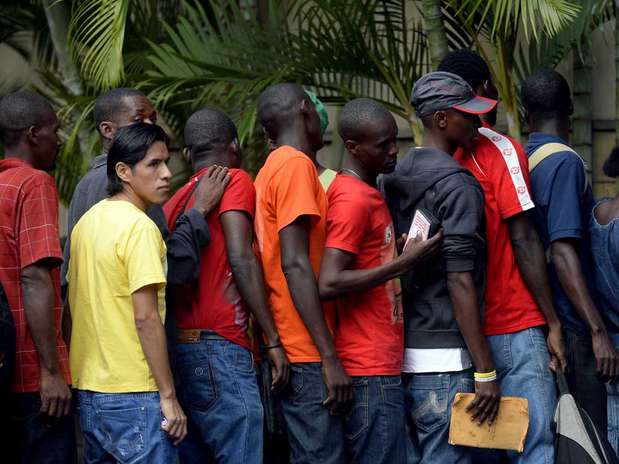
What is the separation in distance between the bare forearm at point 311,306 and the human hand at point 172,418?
22.1 inches

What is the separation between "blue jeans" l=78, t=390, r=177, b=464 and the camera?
4023 millimetres

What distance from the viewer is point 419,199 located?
14.5ft

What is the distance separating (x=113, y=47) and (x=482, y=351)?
2.73 m

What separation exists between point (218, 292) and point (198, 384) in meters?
0.36

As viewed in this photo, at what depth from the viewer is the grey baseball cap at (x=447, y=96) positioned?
4418 millimetres

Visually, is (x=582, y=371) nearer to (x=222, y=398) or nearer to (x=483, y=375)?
(x=483, y=375)

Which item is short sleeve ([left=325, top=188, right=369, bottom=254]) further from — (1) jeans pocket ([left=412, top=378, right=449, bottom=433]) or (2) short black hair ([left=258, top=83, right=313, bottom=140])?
(1) jeans pocket ([left=412, top=378, right=449, bottom=433])

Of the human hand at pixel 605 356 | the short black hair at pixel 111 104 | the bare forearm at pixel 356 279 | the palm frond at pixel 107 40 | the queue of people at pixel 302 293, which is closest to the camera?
the queue of people at pixel 302 293

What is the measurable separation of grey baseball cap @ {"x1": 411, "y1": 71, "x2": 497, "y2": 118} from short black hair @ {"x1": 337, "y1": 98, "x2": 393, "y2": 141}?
0.16 meters

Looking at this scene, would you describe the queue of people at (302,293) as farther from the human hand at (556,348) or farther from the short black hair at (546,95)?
the short black hair at (546,95)

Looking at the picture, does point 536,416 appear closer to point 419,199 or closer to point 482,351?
point 482,351

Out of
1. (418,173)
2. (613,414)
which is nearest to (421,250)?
(418,173)

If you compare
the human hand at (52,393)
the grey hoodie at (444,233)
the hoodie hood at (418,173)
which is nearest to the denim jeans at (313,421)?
the grey hoodie at (444,233)

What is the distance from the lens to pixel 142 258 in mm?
3986
